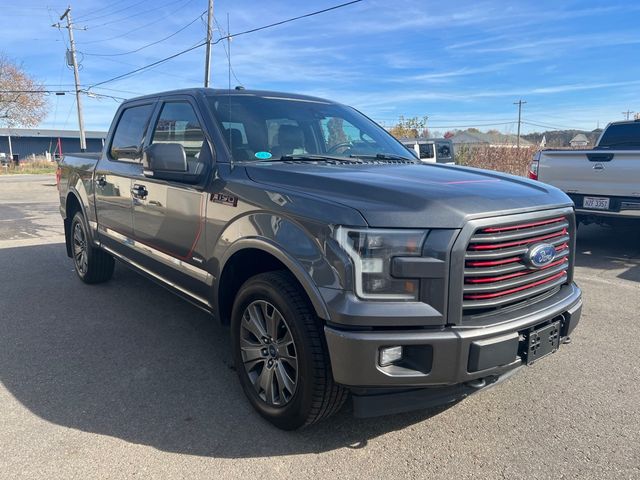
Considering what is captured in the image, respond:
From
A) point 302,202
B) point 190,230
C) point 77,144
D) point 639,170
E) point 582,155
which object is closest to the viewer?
point 302,202

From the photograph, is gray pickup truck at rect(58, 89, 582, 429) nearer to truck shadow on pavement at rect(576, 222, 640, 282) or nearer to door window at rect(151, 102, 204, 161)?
door window at rect(151, 102, 204, 161)

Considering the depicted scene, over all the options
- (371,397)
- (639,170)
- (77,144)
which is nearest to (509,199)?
(371,397)

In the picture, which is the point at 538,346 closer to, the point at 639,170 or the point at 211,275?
the point at 211,275

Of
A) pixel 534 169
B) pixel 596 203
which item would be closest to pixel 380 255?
pixel 596 203

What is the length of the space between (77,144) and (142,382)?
2934 inches

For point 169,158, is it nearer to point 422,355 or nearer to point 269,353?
point 269,353

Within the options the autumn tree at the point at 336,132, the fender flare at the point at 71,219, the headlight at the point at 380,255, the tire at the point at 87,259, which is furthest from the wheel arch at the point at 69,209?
the headlight at the point at 380,255

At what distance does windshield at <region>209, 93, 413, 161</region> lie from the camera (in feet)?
11.4

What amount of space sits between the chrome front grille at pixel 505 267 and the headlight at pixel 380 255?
0.28 metres

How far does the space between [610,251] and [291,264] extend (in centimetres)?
704

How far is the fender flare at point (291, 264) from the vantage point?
244 centimetres

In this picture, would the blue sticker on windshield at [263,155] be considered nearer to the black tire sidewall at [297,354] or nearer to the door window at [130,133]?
the black tire sidewall at [297,354]

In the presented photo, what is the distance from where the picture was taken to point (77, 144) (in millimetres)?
69312

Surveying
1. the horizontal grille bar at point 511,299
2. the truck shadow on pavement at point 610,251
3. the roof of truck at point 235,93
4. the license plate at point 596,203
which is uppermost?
the roof of truck at point 235,93
